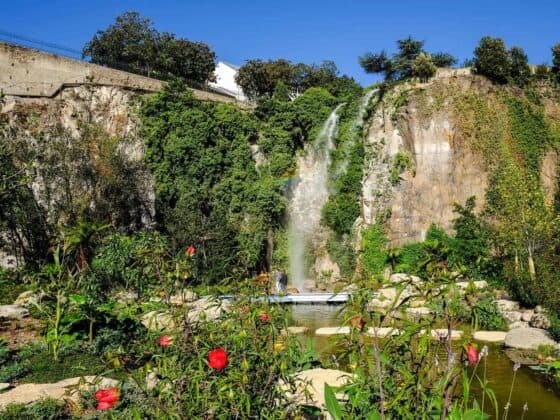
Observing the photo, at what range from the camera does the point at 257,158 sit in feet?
81.6

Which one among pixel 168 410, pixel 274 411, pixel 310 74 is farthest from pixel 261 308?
pixel 310 74

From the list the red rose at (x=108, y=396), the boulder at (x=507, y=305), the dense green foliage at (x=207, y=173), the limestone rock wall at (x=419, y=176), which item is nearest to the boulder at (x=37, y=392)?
the red rose at (x=108, y=396)

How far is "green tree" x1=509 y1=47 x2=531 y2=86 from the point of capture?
24125 mm

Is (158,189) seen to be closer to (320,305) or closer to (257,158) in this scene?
(257,158)

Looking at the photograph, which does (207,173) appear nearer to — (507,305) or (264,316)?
(507,305)

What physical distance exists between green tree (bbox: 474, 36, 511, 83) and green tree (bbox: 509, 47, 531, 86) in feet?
2.38

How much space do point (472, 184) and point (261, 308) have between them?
2090 centimetres

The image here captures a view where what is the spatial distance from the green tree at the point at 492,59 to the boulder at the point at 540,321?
46.9ft

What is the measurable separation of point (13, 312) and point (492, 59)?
2212 centimetres

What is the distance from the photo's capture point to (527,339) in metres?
11.1

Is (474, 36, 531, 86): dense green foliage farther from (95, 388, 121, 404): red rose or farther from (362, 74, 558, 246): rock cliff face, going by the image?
(95, 388, 121, 404): red rose

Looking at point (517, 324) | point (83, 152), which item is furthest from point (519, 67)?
point (83, 152)

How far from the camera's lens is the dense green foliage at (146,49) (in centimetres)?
3544

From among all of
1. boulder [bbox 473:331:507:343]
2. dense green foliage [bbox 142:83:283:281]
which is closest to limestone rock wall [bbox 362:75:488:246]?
dense green foliage [bbox 142:83:283:281]
